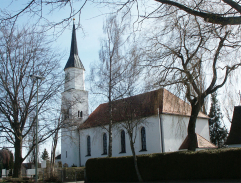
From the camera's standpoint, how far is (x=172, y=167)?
59.0 feet

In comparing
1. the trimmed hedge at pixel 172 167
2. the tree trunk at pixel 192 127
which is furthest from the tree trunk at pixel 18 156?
the tree trunk at pixel 192 127

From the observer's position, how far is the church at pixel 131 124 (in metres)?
14.8

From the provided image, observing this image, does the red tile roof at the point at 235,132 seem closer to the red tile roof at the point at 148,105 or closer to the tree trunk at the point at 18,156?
the red tile roof at the point at 148,105

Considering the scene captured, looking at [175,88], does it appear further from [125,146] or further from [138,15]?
[125,146]

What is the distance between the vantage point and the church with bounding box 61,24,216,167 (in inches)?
584

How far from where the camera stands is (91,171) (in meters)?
23.7

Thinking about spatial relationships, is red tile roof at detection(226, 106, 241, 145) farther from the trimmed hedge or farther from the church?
the trimmed hedge

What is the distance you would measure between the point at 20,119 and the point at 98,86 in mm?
6821

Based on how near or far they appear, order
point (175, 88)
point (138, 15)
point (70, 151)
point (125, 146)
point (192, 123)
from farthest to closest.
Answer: point (70, 151), point (125, 146), point (192, 123), point (175, 88), point (138, 15)

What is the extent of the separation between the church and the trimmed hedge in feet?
6.69

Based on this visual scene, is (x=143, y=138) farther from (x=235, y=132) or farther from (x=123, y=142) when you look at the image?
(x=235, y=132)

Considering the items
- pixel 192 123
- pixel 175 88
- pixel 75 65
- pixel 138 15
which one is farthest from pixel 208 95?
pixel 75 65

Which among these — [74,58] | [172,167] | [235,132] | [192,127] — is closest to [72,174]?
[172,167]

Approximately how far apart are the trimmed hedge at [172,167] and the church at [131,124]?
80.3 inches
